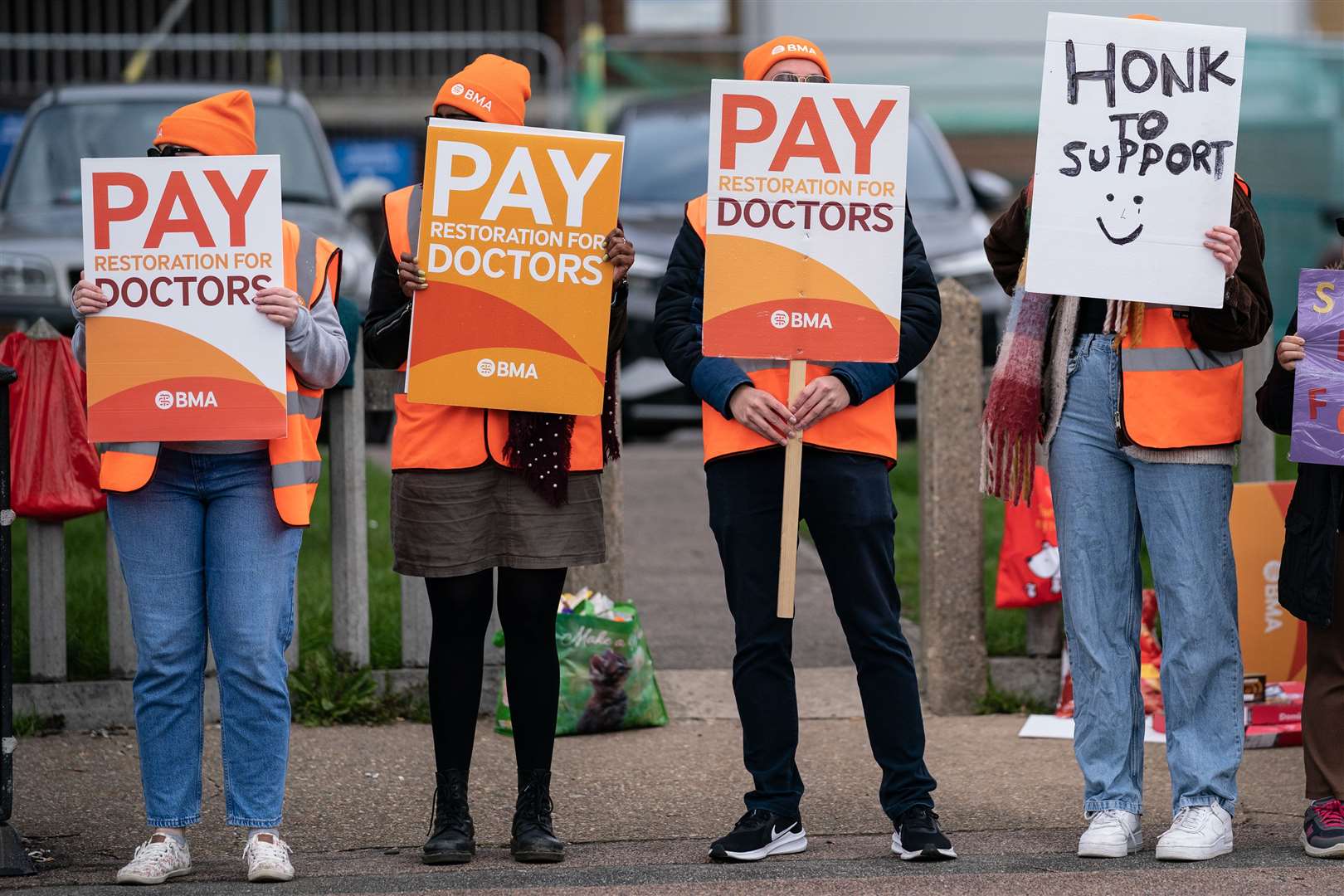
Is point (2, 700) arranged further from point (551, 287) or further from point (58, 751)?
point (551, 287)

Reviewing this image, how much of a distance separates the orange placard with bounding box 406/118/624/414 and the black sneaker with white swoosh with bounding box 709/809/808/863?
1098mm

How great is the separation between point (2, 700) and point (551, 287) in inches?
66.3

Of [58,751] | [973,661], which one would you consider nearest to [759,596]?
[973,661]

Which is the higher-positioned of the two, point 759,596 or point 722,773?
point 759,596

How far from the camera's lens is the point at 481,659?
478 centimetres

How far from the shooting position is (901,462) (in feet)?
33.2

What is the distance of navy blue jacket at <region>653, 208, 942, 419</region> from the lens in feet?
15.6

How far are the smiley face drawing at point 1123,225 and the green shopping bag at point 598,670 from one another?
6.90 feet

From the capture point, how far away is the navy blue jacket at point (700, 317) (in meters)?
4.76

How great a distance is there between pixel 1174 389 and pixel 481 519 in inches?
67.8

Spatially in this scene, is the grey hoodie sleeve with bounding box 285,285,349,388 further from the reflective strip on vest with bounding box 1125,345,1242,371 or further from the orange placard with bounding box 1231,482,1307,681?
the orange placard with bounding box 1231,482,1307,681

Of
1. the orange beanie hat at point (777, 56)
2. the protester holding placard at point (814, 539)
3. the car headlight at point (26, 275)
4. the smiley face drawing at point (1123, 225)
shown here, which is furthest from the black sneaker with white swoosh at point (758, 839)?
the car headlight at point (26, 275)

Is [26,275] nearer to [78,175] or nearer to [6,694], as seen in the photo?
[78,175]

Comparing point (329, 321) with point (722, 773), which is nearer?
point (329, 321)
